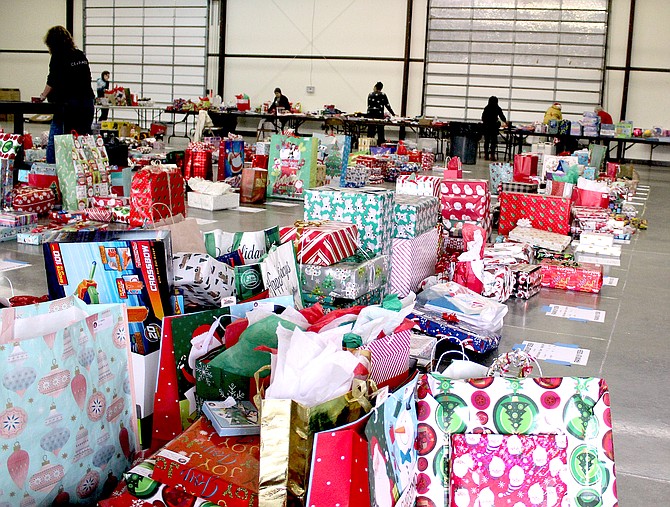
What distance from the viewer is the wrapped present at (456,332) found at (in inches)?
144

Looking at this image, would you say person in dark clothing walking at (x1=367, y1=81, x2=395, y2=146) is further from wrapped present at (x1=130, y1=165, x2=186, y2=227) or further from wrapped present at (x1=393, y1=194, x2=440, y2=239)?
wrapped present at (x1=393, y1=194, x2=440, y2=239)

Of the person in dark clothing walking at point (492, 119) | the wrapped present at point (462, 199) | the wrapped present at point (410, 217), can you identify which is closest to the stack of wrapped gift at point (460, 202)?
the wrapped present at point (462, 199)

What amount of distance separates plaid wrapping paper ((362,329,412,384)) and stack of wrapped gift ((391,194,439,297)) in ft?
7.14

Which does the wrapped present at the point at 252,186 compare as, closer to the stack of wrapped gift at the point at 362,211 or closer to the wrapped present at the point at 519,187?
the wrapped present at the point at 519,187

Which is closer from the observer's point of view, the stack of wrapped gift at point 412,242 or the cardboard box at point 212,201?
the stack of wrapped gift at point 412,242

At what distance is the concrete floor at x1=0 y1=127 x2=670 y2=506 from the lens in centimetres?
269

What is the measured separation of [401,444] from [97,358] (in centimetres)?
68

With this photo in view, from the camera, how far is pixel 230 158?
30.5 ft

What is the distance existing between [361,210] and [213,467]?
8.27 ft

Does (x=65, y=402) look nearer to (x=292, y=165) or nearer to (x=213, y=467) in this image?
(x=213, y=467)

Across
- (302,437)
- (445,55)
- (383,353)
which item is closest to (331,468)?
(302,437)

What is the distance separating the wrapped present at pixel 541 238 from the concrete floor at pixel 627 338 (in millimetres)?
417

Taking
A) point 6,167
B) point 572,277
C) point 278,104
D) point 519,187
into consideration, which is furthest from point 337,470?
point 278,104

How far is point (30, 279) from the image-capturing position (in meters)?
4.73
